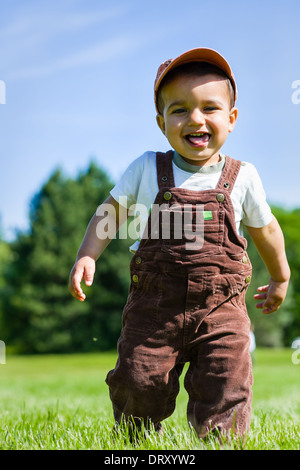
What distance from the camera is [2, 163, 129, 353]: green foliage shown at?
3378 cm

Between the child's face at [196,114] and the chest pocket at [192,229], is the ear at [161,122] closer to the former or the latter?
the child's face at [196,114]

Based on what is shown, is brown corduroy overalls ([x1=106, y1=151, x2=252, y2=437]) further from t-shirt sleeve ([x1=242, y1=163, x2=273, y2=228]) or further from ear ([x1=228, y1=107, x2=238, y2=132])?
ear ([x1=228, y1=107, x2=238, y2=132])

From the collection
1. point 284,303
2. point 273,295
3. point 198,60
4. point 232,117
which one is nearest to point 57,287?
point 284,303

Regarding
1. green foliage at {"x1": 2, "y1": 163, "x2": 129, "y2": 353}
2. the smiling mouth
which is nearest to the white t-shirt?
the smiling mouth

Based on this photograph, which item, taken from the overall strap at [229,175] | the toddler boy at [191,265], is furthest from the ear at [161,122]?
the overall strap at [229,175]

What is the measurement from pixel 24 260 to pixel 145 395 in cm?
3303

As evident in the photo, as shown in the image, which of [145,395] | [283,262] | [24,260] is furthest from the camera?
[24,260]

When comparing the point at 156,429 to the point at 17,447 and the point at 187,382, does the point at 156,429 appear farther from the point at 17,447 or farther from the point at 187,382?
the point at 17,447

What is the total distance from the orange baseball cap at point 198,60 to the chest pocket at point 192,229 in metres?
0.68

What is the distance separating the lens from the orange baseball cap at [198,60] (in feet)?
9.23

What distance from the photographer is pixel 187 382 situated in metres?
2.80
